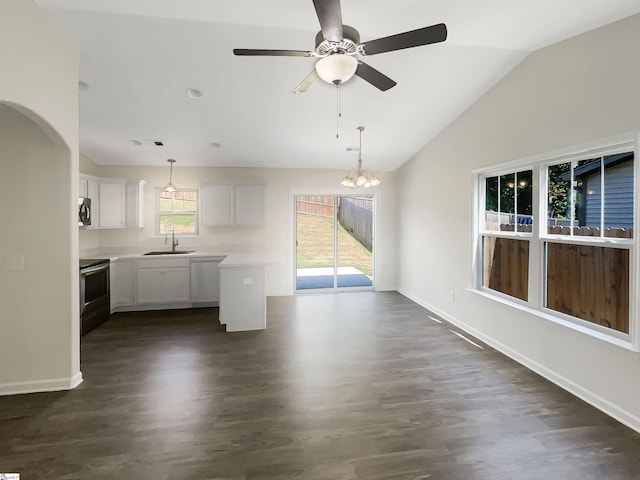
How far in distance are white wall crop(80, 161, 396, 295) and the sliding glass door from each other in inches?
7.8

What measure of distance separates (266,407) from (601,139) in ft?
10.9

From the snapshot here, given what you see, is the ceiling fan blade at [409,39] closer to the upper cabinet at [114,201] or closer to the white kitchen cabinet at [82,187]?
the white kitchen cabinet at [82,187]

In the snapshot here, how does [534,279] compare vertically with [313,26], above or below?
below

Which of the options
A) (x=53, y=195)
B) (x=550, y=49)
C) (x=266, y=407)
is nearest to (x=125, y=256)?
(x=53, y=195)

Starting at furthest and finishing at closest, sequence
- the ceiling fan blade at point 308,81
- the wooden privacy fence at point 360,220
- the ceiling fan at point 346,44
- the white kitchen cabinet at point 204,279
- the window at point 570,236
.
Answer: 1. the wooden privacy fence at point 360,220
2. the white kitchen cabinet at point 204,279
3. the window at point 570,236
4. the ceiling fan blade at point 308,81
5. the ceiling fan at point 346,44

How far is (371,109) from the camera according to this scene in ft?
13.0

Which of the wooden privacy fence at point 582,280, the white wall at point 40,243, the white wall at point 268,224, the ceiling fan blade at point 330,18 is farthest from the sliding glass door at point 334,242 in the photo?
the ceiling fan blade at point 330,18

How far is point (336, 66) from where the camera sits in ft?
6.10

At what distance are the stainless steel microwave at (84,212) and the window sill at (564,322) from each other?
17.9 ft

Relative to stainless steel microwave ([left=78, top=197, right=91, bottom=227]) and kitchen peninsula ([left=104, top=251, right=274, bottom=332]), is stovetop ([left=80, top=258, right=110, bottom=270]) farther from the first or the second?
stainless steel microwave ([left=78, top=197, right=91, bottom=227])

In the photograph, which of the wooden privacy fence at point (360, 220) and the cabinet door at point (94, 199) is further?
the wooden privacy fence at point (360, 220)

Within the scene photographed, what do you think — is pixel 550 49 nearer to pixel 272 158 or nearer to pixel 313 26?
pixel 313 26

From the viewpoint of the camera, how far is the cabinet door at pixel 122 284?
498 centimetres

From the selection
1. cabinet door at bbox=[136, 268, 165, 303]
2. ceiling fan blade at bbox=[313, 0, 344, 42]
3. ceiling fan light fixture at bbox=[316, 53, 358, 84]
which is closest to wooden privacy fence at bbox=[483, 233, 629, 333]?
ceiling fan light fixture at bbox=[316, 53, 358, 84]
